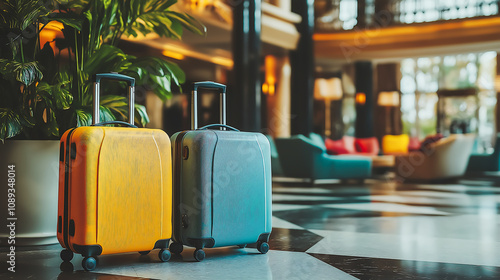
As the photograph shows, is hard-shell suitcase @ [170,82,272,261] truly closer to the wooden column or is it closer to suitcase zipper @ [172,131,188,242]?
suitcase zipper @ [172,131,188,242]

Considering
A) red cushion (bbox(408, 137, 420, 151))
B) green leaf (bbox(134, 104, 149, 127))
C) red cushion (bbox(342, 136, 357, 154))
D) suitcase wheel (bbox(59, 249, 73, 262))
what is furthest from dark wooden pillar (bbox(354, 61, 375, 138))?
suitcase wheel (bbox(59, 249, 73, 262))

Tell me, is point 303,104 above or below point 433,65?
below

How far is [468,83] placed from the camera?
14.3 metres

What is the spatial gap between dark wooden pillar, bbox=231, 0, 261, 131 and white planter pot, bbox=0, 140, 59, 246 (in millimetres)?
5145

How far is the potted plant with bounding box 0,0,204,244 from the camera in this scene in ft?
6.99

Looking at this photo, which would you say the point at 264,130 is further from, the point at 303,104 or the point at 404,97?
the point at 404,97

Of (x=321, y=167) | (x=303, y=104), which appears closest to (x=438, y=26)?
(x=303, y=104)

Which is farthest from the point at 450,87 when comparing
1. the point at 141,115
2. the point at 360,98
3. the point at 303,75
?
the point at 141,115

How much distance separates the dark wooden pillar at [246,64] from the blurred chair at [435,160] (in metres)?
2.25

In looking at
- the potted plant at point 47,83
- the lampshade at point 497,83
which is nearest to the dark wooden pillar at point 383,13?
the lampshade at point 497,83

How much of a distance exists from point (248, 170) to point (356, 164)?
5.09 meters

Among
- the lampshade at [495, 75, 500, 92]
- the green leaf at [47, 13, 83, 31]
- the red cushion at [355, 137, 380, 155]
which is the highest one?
the lampshade at [495, 75, 500, 92]

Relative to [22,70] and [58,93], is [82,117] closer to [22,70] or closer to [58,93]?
[58,93]

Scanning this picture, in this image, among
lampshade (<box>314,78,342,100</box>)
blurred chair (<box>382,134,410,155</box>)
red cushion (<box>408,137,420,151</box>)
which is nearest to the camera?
red cushion (<box>408,137,420,151</box>)
